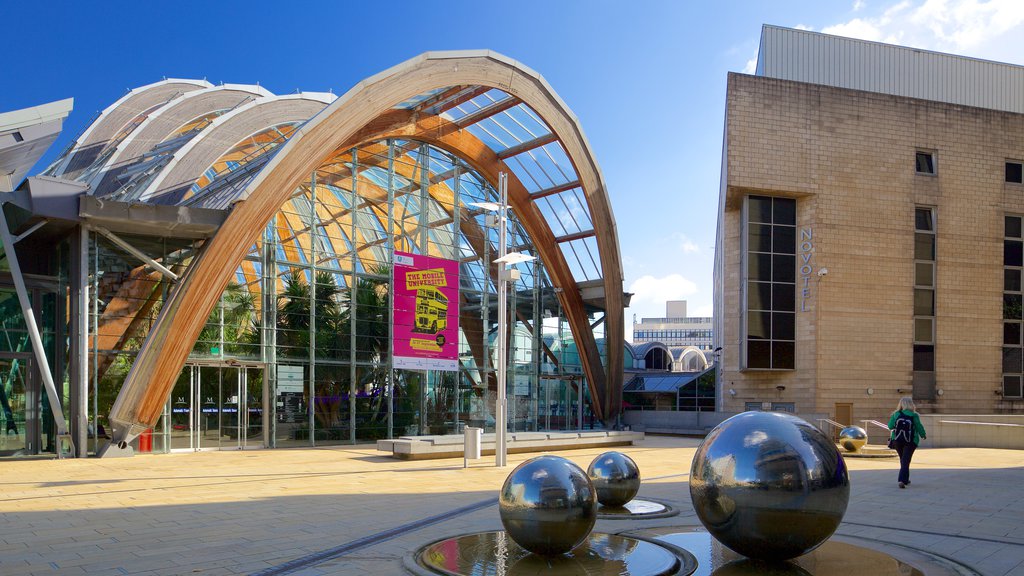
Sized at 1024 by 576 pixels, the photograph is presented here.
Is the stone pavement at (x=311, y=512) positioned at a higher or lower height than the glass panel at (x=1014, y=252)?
lower

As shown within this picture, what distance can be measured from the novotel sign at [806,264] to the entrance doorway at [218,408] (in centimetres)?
2330

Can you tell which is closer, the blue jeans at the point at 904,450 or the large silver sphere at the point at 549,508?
the large silver sphere at the point at 549,508

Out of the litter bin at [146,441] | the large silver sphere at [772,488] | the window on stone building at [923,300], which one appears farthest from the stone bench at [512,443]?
the window on stone building at [923,300]

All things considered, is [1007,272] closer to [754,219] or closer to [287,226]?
[754,219]

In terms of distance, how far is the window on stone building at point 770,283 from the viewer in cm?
3553

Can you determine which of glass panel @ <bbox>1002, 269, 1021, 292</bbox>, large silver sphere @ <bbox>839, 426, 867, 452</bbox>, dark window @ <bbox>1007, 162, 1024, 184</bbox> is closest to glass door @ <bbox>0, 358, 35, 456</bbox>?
large silver sphere @ <bbox>839, 426, 867, 452</bbox>

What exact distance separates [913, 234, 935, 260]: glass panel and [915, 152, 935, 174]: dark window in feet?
10.1


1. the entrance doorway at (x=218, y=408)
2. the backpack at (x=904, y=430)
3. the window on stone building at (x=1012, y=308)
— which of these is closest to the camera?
the backpack at (x=904, y=430)

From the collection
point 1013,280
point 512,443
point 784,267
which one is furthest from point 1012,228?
point 512,443

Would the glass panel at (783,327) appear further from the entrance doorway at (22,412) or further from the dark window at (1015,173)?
the entrance doorway at (22,412)

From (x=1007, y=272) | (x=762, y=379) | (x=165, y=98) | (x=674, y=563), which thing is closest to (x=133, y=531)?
(x=674, y=563)

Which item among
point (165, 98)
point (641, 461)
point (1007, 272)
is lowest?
point (641, 461)

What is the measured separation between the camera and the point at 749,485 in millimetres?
6719

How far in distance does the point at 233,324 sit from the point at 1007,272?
114 feet
